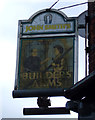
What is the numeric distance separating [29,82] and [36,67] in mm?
759

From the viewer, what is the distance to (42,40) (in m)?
13.8

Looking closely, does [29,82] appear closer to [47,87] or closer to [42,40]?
[47,87]

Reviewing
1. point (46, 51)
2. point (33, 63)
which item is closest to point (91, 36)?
point (46, 51)

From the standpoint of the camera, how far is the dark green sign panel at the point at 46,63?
12.8 m

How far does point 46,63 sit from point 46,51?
1.85 feet

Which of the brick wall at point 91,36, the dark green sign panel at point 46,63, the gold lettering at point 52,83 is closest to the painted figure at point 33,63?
the dark green sign panel at point 46,63

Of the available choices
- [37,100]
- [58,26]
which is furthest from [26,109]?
[58,26]

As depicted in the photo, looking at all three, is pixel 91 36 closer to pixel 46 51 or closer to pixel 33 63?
pixel 46 51

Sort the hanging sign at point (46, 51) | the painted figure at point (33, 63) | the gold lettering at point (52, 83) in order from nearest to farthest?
the gold lettering at point (52, 83)
the hanging sign at point (46, 51)
the painted figure at point (33, 63)

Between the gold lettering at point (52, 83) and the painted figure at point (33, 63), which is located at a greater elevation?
the painted figure at point (33, 63)

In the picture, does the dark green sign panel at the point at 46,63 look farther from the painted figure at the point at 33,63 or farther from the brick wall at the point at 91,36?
the brick wall at the point at 91,36

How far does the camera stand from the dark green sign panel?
1281cm

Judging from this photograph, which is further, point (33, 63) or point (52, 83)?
point (33, 63)

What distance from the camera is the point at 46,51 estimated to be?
13484 mm
